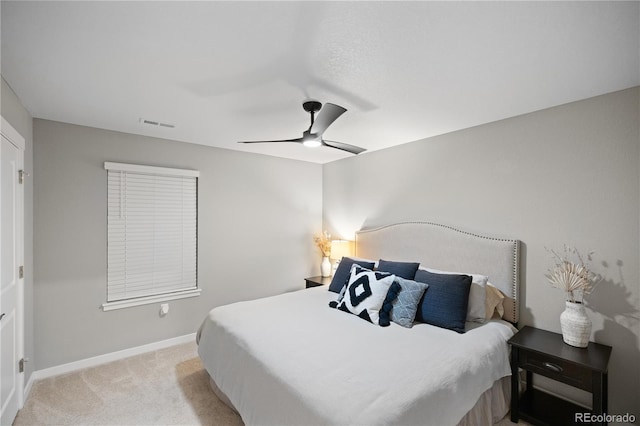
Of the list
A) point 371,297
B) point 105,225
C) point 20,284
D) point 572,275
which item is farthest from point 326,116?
point 20,284

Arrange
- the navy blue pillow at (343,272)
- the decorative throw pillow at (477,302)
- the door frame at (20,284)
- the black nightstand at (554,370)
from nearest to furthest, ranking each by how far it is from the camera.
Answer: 1. the black nightstand at (554,370)
2. the door frame at (20,284)
3. the decorative throw pillow at (477,302)
4. the navy blue pillow at (343,272)

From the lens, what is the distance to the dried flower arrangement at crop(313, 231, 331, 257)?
4.68m

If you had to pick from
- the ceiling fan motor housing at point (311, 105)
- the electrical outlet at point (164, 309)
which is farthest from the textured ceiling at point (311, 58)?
the electrical outlet at point (164, 309)

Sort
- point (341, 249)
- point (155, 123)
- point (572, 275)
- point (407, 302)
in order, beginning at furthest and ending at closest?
point (341, 249)
point (155, 123)
point (407, 302)
point (572, 275)

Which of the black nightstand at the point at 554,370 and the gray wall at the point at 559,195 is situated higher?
the gray wall at the point at 559,195

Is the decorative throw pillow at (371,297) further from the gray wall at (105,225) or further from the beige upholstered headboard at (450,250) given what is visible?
the gray wall at (105,225)

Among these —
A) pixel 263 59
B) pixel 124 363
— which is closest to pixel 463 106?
pixel 263 59

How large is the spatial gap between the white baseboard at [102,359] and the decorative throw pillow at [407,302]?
→ 259 cm

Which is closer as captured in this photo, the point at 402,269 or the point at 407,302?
the point at 407,302

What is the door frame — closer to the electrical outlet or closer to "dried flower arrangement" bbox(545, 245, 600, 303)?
the electrical outlet

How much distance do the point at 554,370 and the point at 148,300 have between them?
12.6 ft

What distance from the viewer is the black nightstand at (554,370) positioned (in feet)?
6.26

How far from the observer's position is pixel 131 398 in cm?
247

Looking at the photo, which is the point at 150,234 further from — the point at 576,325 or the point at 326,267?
the point at 576,325
